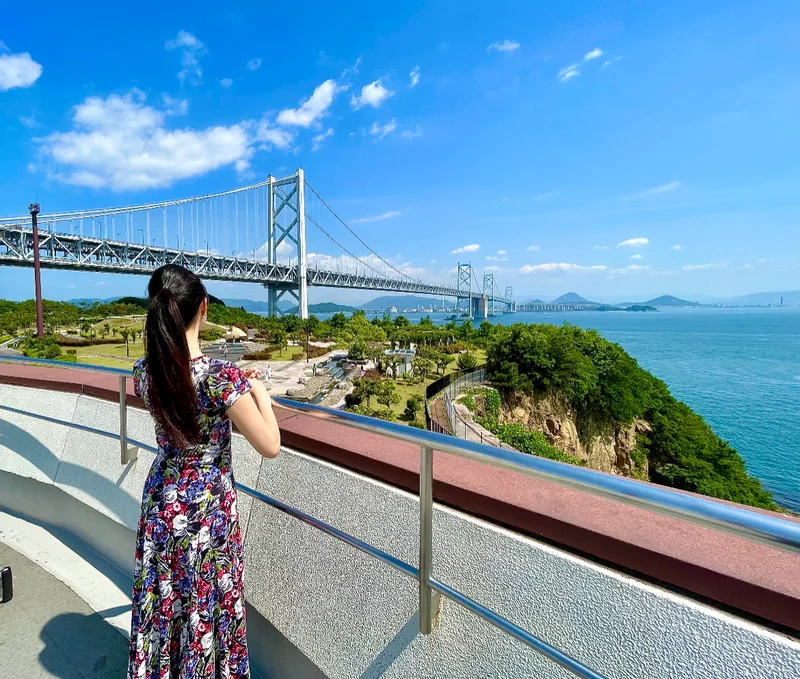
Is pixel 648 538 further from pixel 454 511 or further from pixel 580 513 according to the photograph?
pixel 454 511

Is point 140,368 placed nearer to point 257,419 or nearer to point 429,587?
point 257,419

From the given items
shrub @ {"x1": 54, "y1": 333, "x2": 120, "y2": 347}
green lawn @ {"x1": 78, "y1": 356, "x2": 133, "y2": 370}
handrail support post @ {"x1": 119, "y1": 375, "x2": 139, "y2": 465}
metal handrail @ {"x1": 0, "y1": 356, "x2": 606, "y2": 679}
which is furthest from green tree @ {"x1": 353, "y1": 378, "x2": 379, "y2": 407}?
shrub @ {"x1": 54, "y1": 333, "x2": 120, "y2": 347}

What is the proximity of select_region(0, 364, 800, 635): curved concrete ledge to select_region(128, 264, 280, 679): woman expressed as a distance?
1.04 ft

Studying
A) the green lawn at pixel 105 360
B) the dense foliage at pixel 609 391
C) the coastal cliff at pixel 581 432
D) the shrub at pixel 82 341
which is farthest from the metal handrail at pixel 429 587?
the shrub at pixel 82 341

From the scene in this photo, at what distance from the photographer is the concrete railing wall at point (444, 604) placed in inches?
26.6

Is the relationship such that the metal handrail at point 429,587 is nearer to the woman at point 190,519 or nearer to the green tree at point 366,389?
the woman at point 190,519

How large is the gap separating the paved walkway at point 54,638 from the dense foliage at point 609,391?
19.3 m

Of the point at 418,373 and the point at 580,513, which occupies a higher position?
the point at 580,513

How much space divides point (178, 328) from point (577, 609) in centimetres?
94

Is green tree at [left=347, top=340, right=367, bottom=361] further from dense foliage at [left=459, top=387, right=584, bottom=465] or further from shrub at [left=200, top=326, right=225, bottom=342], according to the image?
shrub at [left=200, top=326, right=225, bottom=342]

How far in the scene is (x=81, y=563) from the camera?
192 cm

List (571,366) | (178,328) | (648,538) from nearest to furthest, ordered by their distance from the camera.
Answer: (648,538), (178,328), (571,366)

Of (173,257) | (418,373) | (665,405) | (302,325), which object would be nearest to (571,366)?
(665,405)

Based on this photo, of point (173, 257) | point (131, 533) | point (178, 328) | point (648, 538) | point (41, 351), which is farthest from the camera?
point (173, 257)
